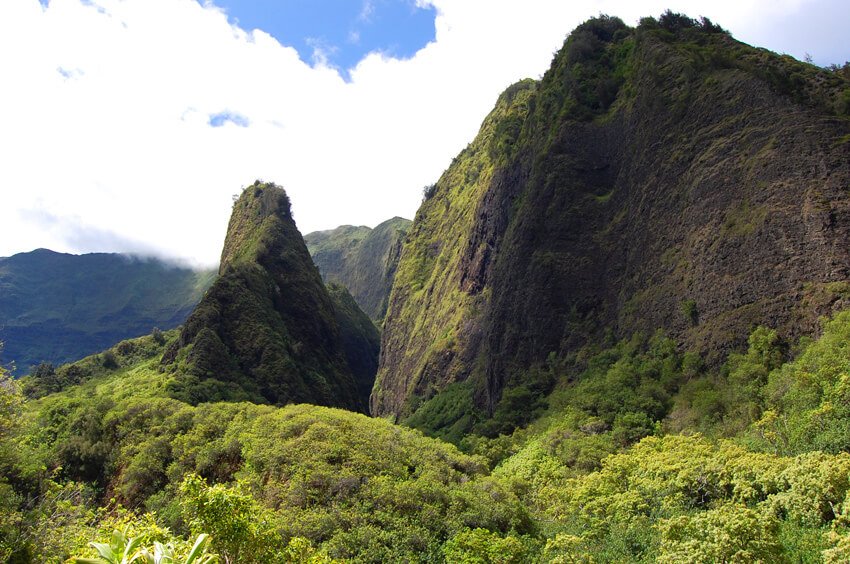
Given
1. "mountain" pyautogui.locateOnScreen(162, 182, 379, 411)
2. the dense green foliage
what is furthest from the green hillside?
"mountain" pyautogui.locateOnScreen(162, 182, 379, 411)

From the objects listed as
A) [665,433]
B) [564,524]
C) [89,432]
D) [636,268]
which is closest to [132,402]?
[89,432]

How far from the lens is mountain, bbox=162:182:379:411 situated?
57.5 metres

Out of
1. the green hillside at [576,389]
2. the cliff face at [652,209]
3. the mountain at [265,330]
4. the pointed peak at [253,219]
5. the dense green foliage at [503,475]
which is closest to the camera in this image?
the dense green foliage at [503,475]

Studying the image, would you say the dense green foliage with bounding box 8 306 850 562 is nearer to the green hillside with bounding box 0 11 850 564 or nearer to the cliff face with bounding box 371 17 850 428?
the green hillside with bounding box 0 11 850 564

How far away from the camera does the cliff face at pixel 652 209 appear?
3108 cm

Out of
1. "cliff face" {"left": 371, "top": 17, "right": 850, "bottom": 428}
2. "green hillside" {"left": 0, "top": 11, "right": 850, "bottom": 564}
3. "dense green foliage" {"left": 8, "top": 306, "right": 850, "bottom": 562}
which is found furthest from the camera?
"cliff face" {"left": 371, "top": 17, "right": 850, "bottom": 428}

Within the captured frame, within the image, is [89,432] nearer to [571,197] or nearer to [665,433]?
[665,433]

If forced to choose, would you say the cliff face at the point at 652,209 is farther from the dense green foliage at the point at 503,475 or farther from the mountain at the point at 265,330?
the mountain at the point at 265,330

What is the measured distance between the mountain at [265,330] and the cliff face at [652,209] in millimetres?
17277

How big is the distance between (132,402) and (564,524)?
118 feet

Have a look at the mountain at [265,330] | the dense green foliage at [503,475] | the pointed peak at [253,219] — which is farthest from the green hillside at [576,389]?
the pointed peak at [253,219]

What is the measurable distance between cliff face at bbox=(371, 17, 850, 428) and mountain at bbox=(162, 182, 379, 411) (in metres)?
17.3

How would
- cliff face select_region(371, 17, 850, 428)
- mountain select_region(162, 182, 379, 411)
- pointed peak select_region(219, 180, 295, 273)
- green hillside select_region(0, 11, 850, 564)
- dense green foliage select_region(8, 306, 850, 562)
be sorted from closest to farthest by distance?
1. dense green foliage select_region(8, 306, 850, 562)
2. green hillside select_region(0, 11, 850, 564)
3. cliff face select_region(371, 17, 850, 428)
4. mountain select_region(162, 182, 379, 411)
5. pointed peak select_region(219, 180, 295, 273)

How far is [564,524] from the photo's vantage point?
23.6 metres
